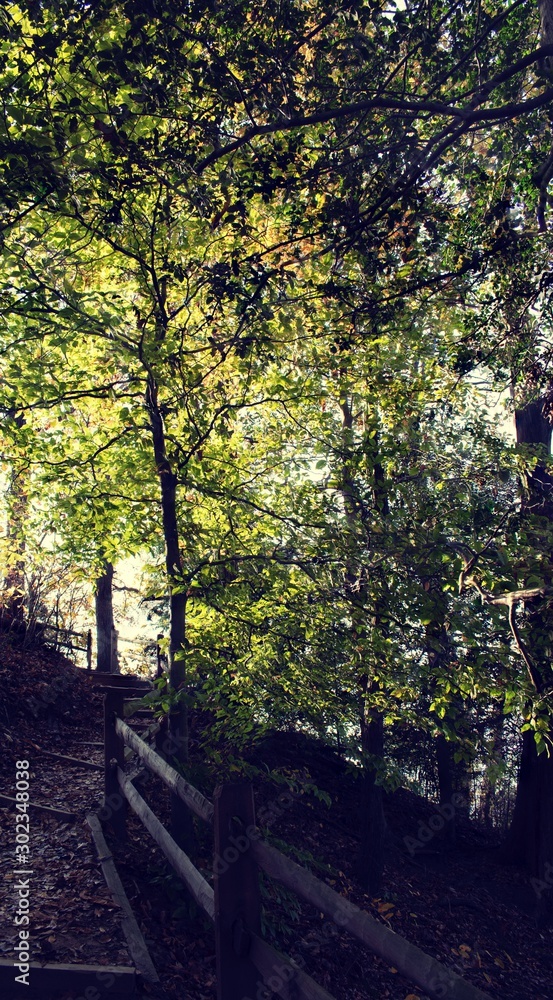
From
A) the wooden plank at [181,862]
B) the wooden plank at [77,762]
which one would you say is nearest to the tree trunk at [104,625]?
the wooden plank at [77,762]

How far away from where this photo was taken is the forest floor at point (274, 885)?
18.9 ft

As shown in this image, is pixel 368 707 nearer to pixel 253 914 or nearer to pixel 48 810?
pixel 48 810

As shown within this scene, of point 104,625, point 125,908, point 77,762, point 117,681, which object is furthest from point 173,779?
point 104,625

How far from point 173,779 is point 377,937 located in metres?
2.92

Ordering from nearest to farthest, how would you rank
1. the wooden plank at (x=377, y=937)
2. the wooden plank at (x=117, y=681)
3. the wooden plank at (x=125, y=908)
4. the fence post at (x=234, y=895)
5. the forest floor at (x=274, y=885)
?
the wooden plank at (x=377, y=937) < the fence post at (x=234, y=895) < the wooden plank at (x=125, y=908) < the forest floor at (x=274, y=885) < the wooden plank at (x=117, y=681)

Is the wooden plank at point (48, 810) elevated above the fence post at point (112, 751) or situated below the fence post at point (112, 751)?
below

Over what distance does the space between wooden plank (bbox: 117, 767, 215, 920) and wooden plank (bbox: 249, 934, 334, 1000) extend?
0.37 m

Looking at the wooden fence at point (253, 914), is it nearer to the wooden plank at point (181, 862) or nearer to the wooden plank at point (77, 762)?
the wooden plank at point (181, 862)

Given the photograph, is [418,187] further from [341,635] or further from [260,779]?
[260,779]

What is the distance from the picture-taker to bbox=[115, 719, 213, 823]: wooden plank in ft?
14.9

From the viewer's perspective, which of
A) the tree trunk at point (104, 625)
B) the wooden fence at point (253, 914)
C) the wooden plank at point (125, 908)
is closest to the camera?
the wooden fence at point (253, 914)

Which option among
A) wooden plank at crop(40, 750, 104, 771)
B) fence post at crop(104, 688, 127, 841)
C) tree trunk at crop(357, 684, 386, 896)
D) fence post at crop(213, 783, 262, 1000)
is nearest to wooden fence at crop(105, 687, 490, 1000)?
fence post at crop(213, 783, 262, 1000)

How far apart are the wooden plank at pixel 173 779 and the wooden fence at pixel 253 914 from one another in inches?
0.5

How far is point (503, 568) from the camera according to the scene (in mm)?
6094
